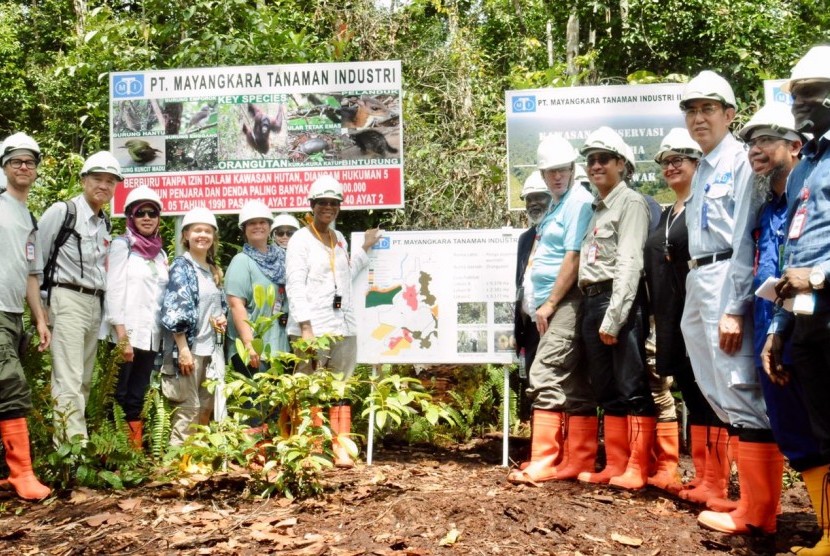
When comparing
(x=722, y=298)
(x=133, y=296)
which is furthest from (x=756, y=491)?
(x=133, y=296)

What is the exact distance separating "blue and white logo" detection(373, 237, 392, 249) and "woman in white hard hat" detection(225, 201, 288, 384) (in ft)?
2.62

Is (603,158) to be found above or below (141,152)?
below

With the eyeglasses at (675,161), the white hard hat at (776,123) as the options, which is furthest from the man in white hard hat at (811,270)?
the eyeglasses at (675,161)

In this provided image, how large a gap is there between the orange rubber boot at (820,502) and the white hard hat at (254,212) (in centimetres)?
465

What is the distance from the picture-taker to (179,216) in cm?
828

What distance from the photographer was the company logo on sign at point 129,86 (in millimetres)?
8250

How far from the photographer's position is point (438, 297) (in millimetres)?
A: 7051

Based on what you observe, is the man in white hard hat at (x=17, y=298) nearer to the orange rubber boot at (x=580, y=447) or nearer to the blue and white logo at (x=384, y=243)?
the blue and white logo at (x=384, y=243)

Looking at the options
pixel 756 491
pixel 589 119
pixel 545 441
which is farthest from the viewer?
pixel 589 119

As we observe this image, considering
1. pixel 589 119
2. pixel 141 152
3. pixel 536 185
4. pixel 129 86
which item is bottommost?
pixel 536 185

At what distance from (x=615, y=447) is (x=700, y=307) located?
126 cm

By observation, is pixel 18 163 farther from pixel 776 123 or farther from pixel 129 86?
pixel 776 123

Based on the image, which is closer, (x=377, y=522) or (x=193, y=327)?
(x=377, y=522)

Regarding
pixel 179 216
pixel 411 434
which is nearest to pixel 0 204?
pixel 179 216
